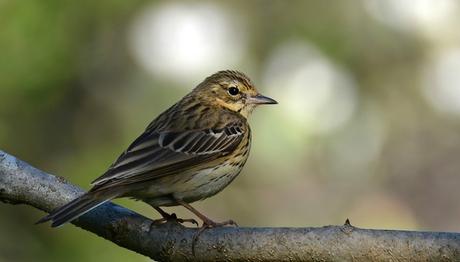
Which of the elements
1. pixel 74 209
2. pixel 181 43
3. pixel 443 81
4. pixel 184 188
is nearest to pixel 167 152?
pixel 184 188

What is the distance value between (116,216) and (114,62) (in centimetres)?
444

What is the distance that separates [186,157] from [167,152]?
14cm

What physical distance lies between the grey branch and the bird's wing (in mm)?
249

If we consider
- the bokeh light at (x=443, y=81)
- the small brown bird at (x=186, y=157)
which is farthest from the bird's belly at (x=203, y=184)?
the bokeh light at (x=443, y=81)

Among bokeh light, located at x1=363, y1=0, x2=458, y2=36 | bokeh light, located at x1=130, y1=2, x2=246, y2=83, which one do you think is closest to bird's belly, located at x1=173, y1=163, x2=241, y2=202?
bokeh light, located at x1=130, y1=2, x2=246, y2=83

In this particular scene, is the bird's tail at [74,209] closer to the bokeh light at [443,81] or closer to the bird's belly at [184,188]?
the bird's belly at [184,188]

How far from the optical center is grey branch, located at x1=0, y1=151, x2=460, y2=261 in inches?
201

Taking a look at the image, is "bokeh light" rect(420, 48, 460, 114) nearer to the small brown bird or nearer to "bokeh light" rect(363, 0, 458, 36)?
"bokeh light" rect(363, 0, 458, 36)

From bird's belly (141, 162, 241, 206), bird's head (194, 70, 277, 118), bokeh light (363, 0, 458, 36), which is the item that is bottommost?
bird's belly (141, 162, 241, 206)

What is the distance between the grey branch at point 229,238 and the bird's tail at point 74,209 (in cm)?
26

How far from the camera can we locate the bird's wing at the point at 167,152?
643cm

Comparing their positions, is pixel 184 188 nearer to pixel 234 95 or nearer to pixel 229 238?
pixel 229 238

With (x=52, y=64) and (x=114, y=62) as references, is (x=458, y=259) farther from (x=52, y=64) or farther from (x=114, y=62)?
(x=114, y=62)

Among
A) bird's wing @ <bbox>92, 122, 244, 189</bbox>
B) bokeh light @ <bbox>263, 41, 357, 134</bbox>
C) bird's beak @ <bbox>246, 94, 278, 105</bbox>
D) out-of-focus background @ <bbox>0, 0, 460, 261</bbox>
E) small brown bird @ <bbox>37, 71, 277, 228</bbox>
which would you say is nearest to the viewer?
small brown bird @ <bbox>37, 71, 277, 228</bbox>
